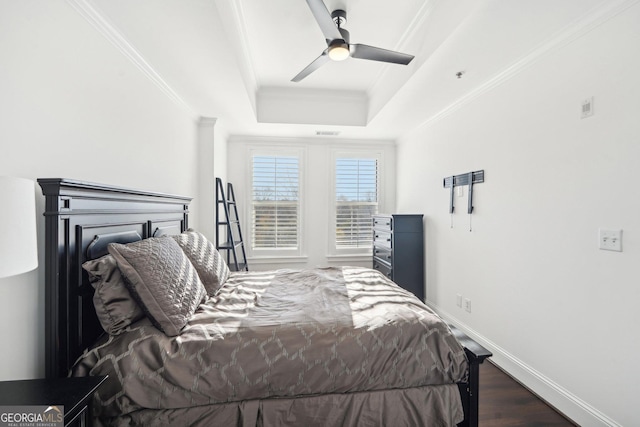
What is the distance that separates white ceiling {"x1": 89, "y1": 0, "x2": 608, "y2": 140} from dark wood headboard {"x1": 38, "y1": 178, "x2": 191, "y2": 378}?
3.31 ft

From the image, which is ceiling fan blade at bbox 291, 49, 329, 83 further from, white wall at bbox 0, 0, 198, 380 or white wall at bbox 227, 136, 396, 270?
white wall at bbox 227, 136, 396, 270

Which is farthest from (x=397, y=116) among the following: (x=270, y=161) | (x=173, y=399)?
(x=173, y=399)

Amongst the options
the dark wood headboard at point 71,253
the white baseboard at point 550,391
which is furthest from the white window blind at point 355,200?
the dark wood headboard at point 71,253

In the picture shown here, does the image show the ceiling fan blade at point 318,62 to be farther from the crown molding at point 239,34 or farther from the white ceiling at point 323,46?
the crown molding at point 239,34

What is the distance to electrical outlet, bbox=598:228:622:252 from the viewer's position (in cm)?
148

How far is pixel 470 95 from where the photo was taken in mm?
2631

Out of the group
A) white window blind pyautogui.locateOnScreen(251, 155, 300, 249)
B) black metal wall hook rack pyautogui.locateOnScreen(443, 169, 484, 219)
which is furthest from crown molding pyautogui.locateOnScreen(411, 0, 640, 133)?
white window blind pyautogui.locateOnScreen(251, 155, 300, 249)

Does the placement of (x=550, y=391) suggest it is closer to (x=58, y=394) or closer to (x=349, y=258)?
(x=58, y=394)

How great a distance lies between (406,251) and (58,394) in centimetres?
324

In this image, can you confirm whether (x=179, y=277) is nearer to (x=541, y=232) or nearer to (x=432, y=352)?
(x=432, y=352)

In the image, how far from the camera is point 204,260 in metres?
1.92

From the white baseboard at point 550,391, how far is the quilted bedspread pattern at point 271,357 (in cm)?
98

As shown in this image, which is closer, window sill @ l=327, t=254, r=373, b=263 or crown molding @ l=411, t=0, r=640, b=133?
crown molding @ l=411, t=0, r=640, b=133

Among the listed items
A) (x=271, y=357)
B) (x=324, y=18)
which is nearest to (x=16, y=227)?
(x=271, y=357)
